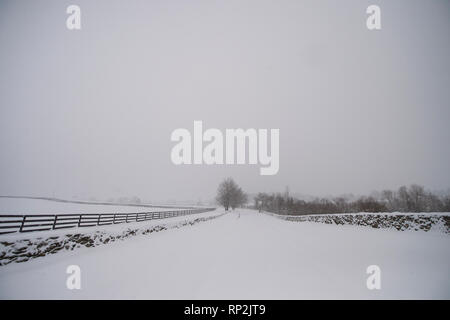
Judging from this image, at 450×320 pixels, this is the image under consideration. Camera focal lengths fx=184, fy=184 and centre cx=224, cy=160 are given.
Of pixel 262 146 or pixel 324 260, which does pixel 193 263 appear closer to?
pixel 324 260

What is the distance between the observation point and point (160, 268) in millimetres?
7043

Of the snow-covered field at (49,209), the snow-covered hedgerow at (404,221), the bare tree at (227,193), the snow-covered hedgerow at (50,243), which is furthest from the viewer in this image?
the bare tree at (227,193)

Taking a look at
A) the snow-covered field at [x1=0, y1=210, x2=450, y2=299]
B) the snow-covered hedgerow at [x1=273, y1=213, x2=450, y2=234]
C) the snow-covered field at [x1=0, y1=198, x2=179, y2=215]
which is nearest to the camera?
the snow-covered field at [x1=0, y1=210, x2=450, y2=299]

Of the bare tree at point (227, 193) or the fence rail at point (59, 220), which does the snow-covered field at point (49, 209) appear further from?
the bare tree at point (227, 193)

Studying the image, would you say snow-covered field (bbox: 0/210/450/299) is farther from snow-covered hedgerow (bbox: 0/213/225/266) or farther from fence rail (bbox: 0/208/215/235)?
fence rail (bbox: 0/208/215/235)

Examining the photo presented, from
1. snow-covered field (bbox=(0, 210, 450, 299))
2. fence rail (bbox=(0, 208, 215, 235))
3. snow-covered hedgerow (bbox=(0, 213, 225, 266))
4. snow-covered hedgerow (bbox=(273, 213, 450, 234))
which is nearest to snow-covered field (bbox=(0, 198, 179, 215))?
fence rail (bbox=(0, 208, 215, 235))

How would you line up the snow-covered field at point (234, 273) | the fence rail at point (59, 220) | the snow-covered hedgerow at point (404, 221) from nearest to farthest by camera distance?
the snow-covered field at point (234, 273)
the fence rail at point (59, 220)
the snow-covered hedgerow at point (404, 221)

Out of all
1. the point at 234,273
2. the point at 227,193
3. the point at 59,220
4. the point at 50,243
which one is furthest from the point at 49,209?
the point at 227,193

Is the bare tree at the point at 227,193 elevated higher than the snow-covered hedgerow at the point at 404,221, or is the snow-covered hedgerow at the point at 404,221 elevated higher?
the snow-covered hedgerow at the point at 404,221

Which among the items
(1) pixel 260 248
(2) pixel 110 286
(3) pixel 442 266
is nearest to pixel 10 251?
(2) pixel 110 286

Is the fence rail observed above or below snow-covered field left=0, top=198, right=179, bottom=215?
above

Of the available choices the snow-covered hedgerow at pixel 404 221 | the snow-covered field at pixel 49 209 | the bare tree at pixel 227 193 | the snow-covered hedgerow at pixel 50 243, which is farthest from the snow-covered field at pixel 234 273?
the bare tree at pixel 227 193

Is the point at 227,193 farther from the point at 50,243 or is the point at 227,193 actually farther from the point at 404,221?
the point at 50,243
